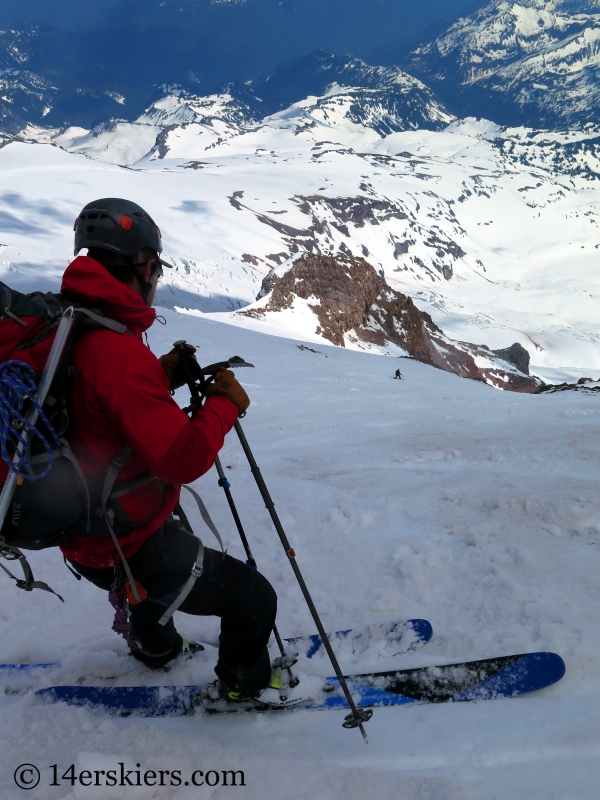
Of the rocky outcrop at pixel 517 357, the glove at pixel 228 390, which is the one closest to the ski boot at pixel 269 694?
the glove at pixel 228 390

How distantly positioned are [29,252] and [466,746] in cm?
6648

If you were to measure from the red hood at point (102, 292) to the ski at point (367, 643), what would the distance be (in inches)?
96.6

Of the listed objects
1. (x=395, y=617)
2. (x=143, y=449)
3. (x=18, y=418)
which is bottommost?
(x=395, y=617)

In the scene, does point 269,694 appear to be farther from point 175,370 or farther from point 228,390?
point 175,370

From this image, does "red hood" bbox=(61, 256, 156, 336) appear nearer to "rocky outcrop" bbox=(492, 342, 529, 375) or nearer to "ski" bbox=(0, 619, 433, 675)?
"ski" bbox=(0, 619, 433, 675)

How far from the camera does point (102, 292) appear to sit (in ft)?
7.09

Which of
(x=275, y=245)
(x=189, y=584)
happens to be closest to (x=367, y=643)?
(x=189, y=584)

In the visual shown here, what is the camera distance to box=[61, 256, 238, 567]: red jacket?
2004 millimetres

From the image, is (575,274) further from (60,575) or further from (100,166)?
(60,575)

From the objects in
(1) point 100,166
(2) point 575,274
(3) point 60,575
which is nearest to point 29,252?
(3) point 60,575

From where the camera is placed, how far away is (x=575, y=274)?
181 metres

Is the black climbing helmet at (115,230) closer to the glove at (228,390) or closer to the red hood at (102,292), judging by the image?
the red hood at (102,292)

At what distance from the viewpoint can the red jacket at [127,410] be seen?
200 centimetres

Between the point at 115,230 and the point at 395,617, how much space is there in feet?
10.3
